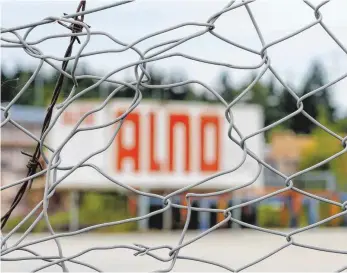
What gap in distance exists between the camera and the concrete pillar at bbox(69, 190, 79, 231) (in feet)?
25.1

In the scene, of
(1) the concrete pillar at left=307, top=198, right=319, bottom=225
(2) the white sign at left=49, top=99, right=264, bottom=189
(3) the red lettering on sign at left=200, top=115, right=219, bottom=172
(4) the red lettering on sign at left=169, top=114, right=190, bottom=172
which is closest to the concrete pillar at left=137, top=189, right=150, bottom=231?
(2) the white sign at left=49, top=99, right=264, bottom=189

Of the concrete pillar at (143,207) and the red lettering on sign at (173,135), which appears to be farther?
the concrete pillar at (143,207)

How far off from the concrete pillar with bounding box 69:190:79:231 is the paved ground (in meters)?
0.34

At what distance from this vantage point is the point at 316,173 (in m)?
10.4

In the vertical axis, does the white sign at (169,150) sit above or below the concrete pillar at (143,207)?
above

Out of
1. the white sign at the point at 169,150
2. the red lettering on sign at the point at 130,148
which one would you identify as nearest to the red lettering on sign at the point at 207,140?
the white sign at the point at 169,150

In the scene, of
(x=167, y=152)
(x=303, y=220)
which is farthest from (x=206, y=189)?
(x=303, y=220)

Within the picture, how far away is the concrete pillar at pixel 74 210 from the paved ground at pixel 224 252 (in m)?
0.34

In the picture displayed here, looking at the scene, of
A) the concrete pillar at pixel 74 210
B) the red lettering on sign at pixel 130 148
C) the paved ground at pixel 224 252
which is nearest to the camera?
the paved ground at pixel 224 252

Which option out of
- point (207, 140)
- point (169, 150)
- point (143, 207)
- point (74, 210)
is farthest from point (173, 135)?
point (74, 210)

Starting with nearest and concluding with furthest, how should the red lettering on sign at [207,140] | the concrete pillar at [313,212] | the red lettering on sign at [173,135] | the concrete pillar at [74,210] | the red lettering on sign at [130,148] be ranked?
1. the red lettering on sign at [130,148]
2. the red lettering on sign at [173,135]
3. the red lettering on sign at [207,140]
4. the concrete pillar at [74,210]
5. the concrete pillar at [313,212]

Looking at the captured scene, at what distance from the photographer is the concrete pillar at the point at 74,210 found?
7.66 m

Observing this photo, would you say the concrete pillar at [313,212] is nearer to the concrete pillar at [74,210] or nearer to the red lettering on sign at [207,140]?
the red lettering on sign at [207,140]

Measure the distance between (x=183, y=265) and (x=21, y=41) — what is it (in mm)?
2150
